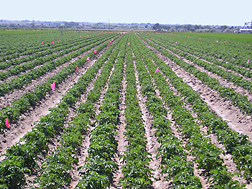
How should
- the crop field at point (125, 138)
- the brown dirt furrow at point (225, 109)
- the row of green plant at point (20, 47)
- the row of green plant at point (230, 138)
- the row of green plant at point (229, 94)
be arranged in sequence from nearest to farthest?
the crop field at point (125, 138) < the row of green plant at point (230, 138) < the brown dirt furrow at point (225, 109) < the row of green plant at point (229, 94) < the row of green plant at point (20, 47)

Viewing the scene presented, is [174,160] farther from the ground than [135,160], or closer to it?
farther from the ground

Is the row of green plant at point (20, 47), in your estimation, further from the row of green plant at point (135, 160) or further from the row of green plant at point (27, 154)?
the row of green plant at point (135, 160)

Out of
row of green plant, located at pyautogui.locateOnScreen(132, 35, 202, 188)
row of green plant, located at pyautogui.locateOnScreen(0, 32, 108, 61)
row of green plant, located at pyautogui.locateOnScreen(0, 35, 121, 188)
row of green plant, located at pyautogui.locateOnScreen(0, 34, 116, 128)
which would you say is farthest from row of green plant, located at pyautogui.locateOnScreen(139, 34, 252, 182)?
row of green plant, located at pyautogui.locateOnScreen(0, 32, 108, 61)

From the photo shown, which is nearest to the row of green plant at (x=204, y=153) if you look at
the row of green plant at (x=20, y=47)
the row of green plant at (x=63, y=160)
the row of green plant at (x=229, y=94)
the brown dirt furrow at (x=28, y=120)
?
the row of green plant at (x=63, y=160)

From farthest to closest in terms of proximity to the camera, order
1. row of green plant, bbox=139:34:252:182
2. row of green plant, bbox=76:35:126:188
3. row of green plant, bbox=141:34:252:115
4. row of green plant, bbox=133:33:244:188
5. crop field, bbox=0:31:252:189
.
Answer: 1. row of green plant, bbox=141:34:252:115
2. row of green plant, bbox=139:34:252:182
3. crop field, bbox=0:31:252:189
4. row of green plant, bbox=133:33:244:188
5. row of green plant, bbox=76:35:126:188

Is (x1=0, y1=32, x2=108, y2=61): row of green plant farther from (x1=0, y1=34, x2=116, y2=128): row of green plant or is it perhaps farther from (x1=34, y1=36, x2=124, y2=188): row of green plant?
(x1=34, y1=36, x2=124, y2=188): row of green plant

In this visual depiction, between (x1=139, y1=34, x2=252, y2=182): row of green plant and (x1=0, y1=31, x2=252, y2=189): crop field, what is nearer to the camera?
(x1=0, y1=31, x2=252, y2=189): crop field

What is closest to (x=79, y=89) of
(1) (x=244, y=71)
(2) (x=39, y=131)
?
(2) (x=39, y=131)

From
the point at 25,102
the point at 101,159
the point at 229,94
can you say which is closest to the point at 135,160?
the point at 101,159

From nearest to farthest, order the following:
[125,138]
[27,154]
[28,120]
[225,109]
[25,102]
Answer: [27,154] < [125,138] < [28,120] < [25,102] < [225,109]

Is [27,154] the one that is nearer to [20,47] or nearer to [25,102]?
[25,102]

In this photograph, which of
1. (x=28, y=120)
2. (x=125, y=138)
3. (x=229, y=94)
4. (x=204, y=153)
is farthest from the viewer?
(x=229, y=94)

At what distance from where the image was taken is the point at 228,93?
14.3 metres

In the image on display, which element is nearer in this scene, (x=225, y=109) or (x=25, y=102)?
(x=25, y=102)
